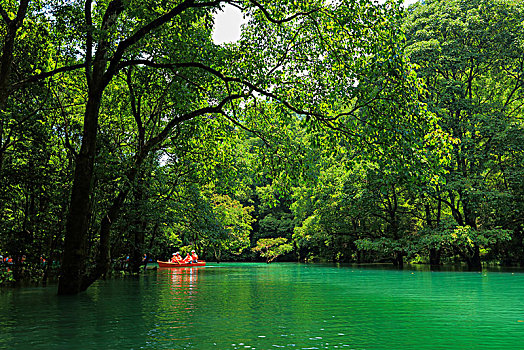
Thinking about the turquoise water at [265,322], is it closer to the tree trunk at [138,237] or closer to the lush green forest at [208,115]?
the lush green forest at [208,115]

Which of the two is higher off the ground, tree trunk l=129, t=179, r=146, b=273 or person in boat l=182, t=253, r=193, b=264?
tree trunk l=129, t=179, r=146, b=273

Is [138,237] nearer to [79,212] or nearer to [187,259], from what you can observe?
[79,212]

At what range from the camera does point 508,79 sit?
3120 cm

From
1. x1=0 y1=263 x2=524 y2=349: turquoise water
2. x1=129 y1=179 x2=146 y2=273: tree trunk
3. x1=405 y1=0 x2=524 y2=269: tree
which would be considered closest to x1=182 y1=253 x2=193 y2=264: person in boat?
x1=129 y1=179 x2=146 y2=273: tree trunk

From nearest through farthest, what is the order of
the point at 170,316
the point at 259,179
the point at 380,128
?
the point at 170,316, the point at 380,128, the point at 259,179

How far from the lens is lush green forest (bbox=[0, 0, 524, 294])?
11.7 meters

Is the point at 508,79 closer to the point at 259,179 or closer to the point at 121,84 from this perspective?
the point at 259,179

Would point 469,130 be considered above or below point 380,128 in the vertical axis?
above

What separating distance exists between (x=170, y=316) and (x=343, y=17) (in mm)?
8618

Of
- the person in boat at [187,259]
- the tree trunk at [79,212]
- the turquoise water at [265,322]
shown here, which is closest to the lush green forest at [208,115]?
the tree trunk at [79,212]

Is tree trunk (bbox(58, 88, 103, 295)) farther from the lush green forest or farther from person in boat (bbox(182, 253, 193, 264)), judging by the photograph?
person in boat (bbox(182, 253, 193, 264))

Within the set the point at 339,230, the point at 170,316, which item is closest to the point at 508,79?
the point at 339,230

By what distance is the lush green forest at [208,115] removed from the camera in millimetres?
11664

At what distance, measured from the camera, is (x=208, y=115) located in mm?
18625
